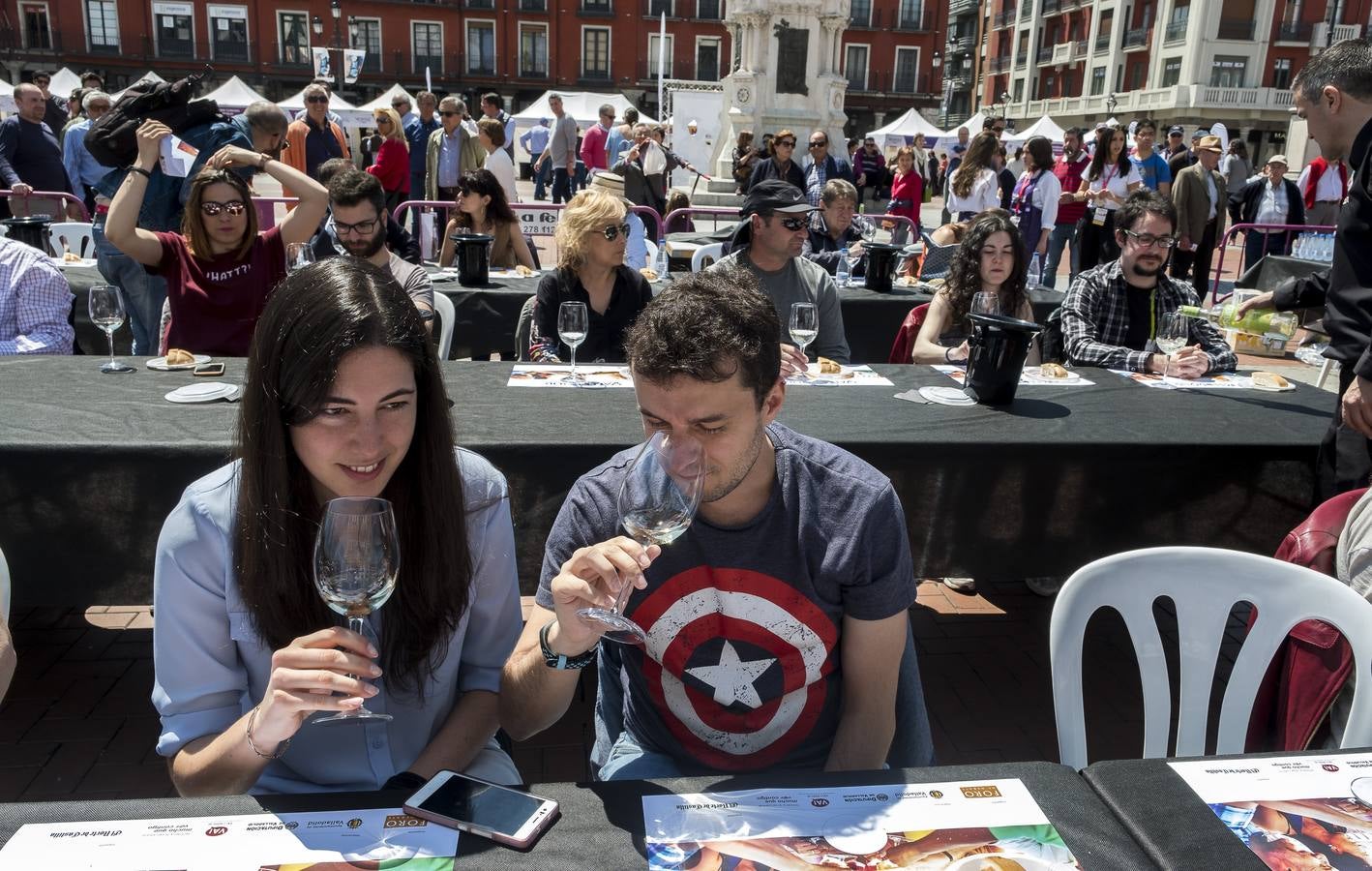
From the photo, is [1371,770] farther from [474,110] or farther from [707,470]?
[474,110]

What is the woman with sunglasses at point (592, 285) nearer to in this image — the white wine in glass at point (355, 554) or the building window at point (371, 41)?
the white wine in glass at point (355, 554)

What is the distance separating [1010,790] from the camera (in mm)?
1188

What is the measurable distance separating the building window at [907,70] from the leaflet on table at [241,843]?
50967 millimetres

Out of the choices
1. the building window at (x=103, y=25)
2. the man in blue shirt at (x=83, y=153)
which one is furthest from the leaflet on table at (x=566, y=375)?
the building window at (x=103, y=25)

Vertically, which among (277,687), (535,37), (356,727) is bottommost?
(356,727)

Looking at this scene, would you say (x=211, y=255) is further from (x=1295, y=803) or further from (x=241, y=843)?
(x=1295, y=803)

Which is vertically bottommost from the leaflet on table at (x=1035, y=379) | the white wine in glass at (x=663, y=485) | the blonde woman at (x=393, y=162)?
the leaflet on table at (x=1035, y=379)

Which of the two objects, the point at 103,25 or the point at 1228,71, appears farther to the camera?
the point at 1228,71

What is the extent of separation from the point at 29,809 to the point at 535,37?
4729 centimetres

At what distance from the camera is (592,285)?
12.9ft

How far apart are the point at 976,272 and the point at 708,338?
2.88 meters

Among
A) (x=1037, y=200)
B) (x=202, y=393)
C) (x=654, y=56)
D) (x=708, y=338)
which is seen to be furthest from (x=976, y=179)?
(x=654, y=56)

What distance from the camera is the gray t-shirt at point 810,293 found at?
4.05 m

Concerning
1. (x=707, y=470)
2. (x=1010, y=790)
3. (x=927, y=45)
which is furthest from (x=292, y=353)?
(x=927, y=45)
